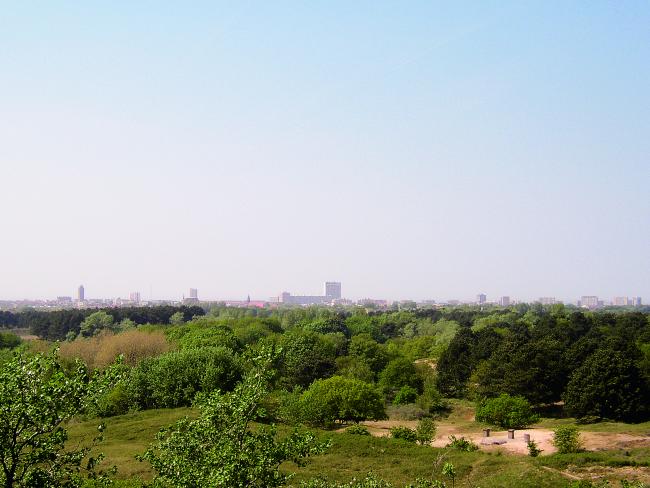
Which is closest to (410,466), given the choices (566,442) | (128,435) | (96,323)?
(566,442)

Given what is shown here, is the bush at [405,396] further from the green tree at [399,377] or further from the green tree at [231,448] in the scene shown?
the green tree at [231,448]

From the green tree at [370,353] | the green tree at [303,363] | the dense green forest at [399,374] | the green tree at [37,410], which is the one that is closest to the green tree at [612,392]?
the dense green forest at [399,374]

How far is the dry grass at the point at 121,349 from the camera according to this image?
51497 mm

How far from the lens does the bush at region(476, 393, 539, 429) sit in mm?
44969

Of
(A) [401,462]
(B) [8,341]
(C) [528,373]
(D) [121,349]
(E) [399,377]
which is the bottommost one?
(E) [399,377]

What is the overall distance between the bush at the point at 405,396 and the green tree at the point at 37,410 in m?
47.1

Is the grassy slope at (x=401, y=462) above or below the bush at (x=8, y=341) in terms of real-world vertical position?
below

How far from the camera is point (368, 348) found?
66.5 m

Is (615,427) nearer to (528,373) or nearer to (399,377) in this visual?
(528,373)

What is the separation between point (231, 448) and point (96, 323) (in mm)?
104494

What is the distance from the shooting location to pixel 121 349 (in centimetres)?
5269

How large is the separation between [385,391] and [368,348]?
369 inches

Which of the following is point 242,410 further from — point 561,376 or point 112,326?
point 112,326

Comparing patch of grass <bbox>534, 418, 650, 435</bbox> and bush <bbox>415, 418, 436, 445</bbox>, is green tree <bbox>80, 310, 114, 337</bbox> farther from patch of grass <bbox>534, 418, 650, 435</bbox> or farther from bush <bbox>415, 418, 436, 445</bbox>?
patch of grass <bbox>534, 418, 650, 435</bbox>
